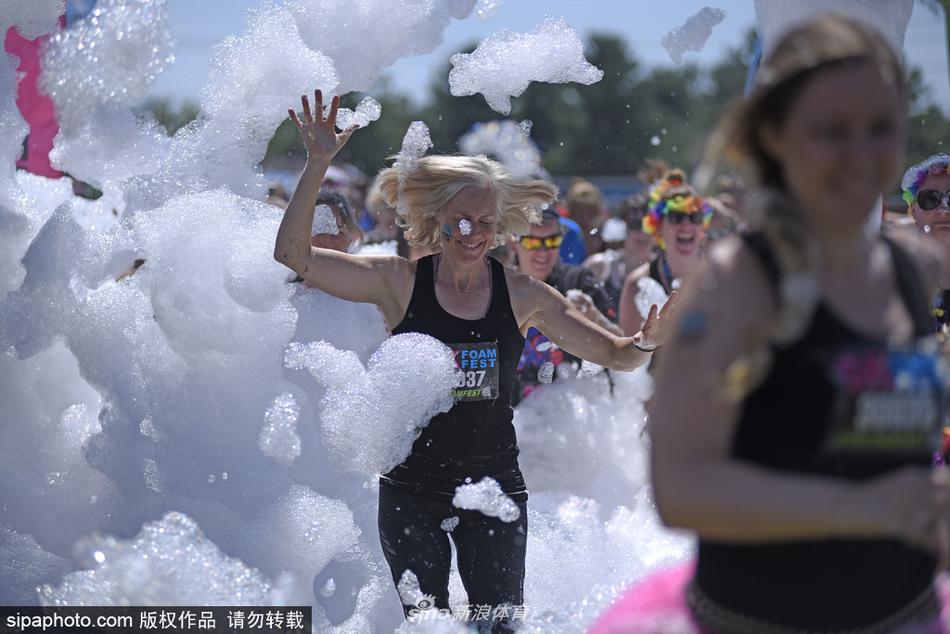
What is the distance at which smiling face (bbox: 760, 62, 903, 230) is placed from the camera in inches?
60.2

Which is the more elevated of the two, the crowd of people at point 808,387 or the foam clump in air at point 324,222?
the crowd of people at point 808,387

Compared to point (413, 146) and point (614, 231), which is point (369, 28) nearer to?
point (413, 146)

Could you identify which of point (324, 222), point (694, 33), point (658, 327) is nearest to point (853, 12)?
point (694, 33)

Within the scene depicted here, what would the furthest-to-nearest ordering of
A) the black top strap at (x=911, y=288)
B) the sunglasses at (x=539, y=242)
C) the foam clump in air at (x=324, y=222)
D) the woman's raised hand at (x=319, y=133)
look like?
the sunglasses at (x=539, y=242) → the foam clump in air at (x=324, y=222) → the woman's raised hand at (x=319, y=133) → the black top strap at (x=911, y=288)

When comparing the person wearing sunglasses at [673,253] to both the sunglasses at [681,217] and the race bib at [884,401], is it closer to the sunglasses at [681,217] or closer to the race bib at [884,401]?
the sunglasses at [681,217]

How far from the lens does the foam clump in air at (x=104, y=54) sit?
4.02 m

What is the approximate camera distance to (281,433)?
3.96 metres

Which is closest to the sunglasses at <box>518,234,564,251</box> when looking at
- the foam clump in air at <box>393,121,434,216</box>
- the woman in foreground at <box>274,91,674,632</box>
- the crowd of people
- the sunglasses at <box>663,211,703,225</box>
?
the sunglasses at <box>663,211,703,225</box>

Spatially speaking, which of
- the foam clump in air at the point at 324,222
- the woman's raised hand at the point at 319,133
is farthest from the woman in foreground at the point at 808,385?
the foam clump in air at the point at 324,222

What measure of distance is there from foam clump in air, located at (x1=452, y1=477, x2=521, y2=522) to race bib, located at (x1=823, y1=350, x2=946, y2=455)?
6.48 feet

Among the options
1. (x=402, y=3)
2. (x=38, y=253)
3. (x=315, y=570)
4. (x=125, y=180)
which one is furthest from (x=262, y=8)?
(x=315, y=570)

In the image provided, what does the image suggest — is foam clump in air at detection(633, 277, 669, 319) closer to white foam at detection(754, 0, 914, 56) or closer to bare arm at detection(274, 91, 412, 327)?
white foam at detection(754, 0, 914, 56)

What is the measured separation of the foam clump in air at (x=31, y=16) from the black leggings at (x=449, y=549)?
222 cm

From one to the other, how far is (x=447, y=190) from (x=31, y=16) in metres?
1.76
